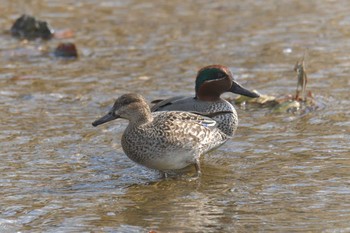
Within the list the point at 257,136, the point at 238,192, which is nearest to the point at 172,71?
the point at 257,136

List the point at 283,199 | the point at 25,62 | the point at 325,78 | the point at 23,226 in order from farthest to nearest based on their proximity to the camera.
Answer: the point at 25,62 → the point at 325,78 → the point at 283,199 → the point at 23,226

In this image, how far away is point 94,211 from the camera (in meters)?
6.35

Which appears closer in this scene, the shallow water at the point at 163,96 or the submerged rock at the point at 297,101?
the shallow water at the point at 163,96

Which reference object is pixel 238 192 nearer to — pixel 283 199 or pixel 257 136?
pixel 283 199

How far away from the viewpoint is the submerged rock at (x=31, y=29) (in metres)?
12.1

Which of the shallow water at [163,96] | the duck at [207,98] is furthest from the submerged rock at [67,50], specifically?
the duck at [207,98]

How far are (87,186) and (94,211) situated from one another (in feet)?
2.12

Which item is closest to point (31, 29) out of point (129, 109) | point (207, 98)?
point (207, 98)

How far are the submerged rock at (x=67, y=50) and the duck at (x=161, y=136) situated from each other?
3.91m

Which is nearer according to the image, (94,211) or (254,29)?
(94,211)

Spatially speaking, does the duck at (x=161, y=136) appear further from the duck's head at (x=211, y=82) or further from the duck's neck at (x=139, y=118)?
the duck's head at (x=211, y=82)

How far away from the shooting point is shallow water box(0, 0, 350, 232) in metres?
6.27

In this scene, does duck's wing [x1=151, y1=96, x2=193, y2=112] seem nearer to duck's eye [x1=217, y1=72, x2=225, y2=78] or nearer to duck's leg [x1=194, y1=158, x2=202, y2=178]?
duck's eye [x1=217, y1=72, x2=225, y2=78]

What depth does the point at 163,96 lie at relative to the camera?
9.58 meters
